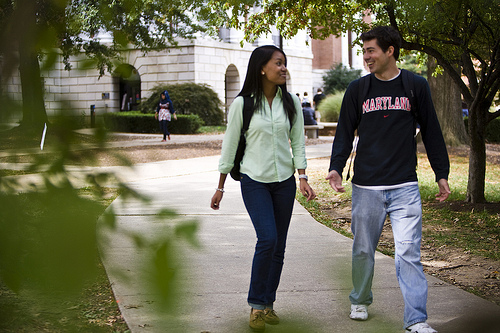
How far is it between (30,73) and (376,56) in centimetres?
298

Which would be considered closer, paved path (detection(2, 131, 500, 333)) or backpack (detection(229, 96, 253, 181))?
paved path (detection(2, 131, 500, 333))

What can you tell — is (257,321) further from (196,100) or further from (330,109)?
(330,109)

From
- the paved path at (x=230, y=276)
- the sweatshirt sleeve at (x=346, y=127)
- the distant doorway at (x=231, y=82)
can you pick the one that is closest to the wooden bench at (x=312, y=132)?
the paved path at (x=230, y=276)

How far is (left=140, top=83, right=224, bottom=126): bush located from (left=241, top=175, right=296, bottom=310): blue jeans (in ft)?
85.4

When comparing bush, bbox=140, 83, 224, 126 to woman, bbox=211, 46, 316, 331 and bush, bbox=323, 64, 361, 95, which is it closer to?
bush, bbox=323, 64, 361, 95

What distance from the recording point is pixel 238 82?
37.8m

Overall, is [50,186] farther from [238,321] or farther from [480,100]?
[480,100]

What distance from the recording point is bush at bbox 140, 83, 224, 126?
30281 millimetres

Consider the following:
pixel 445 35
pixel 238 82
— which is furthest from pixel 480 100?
pixel 238 82

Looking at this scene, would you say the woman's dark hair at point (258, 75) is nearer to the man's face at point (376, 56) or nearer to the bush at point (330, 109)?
the man's face at point (376, 56)

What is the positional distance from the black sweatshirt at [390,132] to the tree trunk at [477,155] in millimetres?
5604

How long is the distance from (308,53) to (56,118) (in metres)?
43.7

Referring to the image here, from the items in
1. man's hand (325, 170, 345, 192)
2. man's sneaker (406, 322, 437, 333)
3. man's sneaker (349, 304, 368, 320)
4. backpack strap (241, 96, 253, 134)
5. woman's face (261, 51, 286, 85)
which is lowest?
man's sneaker (349, 304, 368, 320)

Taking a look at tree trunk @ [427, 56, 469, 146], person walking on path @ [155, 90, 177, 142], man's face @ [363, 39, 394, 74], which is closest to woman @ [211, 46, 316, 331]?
man's face @ [363, 39, 394, 74]
